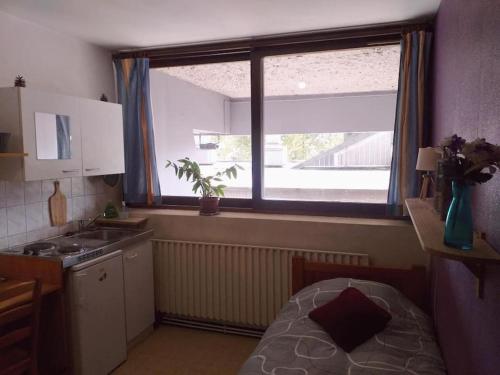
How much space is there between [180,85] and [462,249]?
9.56ft

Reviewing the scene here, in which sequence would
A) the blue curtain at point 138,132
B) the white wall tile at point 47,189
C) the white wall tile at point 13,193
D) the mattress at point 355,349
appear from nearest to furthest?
the mattress at point 355,349 → the white wall tile at point 13,193 → the white wall tile at point 47,189 → the blue curtain at point 138,132

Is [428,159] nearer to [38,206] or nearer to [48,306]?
[48,306]

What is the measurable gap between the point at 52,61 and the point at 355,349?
2747 mm

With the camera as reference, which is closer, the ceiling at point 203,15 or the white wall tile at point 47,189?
the ceiling at point 203,15

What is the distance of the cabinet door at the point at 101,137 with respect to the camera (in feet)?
8.20

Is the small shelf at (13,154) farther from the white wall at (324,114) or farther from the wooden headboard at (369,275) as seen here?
the wooden headboard at (369,275)

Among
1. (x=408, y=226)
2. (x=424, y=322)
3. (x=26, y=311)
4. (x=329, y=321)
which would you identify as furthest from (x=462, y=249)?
(x=26, y=311)

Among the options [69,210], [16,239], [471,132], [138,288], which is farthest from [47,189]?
[471,132]

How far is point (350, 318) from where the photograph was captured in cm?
186

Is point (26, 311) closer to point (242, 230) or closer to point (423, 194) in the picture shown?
point (242, 230)

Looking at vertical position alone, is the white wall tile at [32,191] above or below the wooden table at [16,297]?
above

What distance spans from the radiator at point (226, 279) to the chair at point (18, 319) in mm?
1216

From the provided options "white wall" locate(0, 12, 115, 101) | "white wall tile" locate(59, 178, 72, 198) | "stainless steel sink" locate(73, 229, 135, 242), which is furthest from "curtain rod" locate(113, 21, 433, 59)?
"stainless steel sink" locate(73, 229, 135, 242)

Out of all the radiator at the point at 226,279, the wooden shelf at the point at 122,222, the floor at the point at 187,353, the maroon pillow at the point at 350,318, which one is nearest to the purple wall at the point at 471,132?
the maroon pillow at the point at 350,318
